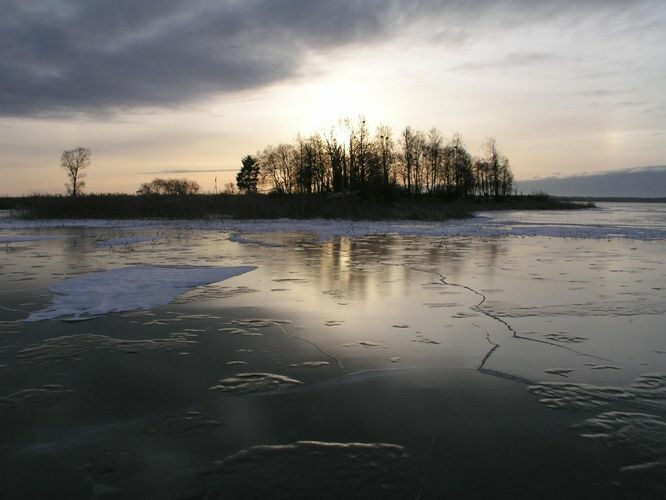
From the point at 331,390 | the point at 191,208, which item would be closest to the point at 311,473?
the point at 331,390

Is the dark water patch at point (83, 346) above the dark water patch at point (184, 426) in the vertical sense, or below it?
above

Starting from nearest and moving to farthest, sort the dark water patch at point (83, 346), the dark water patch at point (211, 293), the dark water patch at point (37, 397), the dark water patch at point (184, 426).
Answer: the dark water patch at point (184, 426) → the dark water patch at point (37, 397) → the dark water patch at point (83, 346) → the dark water patch at point (211, 293)

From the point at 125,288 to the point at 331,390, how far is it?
5.47 m

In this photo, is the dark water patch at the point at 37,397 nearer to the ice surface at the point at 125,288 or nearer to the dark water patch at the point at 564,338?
the ice surface at the point at 125,288

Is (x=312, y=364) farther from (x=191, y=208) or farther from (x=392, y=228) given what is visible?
(x=191, y=208)

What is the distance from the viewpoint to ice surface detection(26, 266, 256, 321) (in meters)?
6.96

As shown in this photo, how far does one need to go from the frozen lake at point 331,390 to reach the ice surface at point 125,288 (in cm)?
7

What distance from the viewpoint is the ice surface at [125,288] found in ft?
22.8

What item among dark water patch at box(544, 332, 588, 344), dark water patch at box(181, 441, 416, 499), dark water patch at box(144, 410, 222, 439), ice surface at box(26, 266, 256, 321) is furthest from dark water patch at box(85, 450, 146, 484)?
dark water patch at box(544, 332, 588, 344)

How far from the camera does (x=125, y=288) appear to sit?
330 inches

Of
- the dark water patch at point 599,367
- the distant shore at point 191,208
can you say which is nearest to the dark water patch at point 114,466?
the dark water patch at point 599,367

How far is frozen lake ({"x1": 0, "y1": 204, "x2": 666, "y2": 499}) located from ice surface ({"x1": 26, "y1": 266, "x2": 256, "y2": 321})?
0.23 feet

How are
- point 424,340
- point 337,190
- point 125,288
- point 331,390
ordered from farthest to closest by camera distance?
1. point 337,190
2. point 125,288
3. point 424,340
4. point 331,390

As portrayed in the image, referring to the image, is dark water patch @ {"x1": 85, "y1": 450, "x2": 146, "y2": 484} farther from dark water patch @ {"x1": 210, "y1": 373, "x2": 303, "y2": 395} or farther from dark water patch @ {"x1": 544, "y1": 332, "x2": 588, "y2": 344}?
dark water patch @ {"x1": 544, "y1": 332, "x2": 588, "y2": 344}
